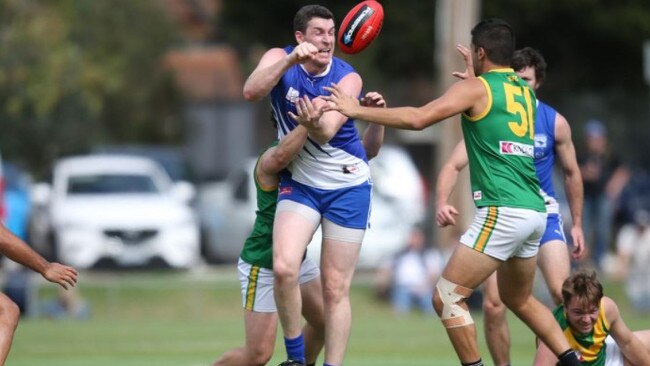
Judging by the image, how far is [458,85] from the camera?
30.9ft

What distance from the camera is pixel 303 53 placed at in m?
9.41

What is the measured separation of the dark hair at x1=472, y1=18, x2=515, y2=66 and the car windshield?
14856 mm

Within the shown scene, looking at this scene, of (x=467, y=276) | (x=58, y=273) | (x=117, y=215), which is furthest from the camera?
(x=117, y=215)

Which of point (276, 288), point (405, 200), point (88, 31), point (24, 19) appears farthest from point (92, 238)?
point (276, 288)

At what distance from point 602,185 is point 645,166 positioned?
12118 mm

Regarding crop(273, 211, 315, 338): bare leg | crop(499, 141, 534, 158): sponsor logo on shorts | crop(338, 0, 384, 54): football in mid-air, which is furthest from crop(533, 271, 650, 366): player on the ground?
crop(338, 0, 384, 54): football in mid-air

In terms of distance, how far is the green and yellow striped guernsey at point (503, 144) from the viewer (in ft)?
31.1

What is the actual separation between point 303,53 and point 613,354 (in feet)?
9.70

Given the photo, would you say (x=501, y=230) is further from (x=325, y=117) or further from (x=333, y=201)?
(x=325, y=117)

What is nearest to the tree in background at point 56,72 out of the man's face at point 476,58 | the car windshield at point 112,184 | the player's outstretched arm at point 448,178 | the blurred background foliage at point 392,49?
the blurred background foliage at point 392,49

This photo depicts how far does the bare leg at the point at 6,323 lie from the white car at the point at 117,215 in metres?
13.3

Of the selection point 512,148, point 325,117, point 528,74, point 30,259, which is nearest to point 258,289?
point 325,117

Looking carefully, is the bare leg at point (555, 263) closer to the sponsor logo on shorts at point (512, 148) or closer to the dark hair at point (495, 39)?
the sponsor logo on shorts at point (512, 148)

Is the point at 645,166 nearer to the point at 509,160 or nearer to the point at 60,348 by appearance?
the point at 60,348
